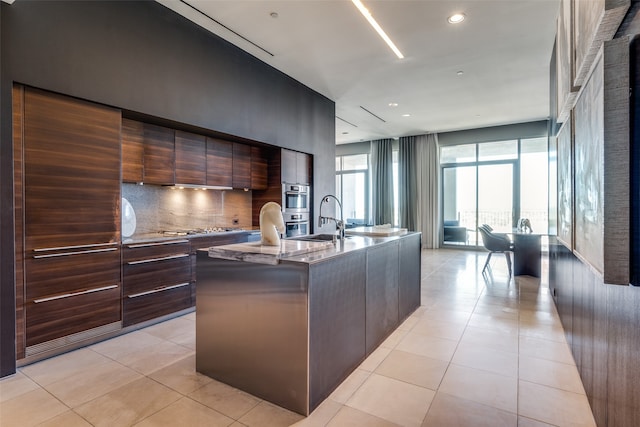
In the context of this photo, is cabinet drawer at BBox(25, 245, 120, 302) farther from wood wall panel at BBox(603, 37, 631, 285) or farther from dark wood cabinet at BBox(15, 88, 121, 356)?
wood wall panel at BBox(603, 37, 631, 285)

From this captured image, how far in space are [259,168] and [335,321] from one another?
3419 mm

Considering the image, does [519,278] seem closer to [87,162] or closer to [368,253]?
[368,253]

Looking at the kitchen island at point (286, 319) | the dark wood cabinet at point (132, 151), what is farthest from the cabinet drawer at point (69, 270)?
the kitchen island at point (286, 319)

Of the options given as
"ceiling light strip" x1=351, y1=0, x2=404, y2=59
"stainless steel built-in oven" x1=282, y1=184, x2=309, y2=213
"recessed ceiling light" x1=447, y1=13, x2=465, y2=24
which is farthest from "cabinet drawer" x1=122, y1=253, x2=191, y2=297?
"recessed ceiling light" x1=447, y1=13, x2=465, y2=24

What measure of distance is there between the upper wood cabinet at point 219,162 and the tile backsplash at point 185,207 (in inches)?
16.4

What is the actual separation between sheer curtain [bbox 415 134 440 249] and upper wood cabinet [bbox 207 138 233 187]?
637 centimetres

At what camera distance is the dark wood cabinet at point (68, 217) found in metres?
2.43

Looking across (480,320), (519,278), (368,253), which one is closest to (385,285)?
(368,253)

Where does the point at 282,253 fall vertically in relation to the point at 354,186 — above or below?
below

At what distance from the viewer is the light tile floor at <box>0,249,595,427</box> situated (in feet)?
6.00

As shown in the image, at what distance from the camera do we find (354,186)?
10.7 metres

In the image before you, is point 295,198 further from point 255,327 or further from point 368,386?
point 368,386

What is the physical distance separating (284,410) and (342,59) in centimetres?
426

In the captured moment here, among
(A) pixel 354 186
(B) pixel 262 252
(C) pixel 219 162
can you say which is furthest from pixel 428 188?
(B) pixel 262 252
